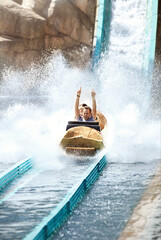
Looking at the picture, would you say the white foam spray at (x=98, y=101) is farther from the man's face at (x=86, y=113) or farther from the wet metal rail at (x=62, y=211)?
the wet metal rail at (x=62, y=211)

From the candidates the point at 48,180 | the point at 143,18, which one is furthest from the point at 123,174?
the point at 143,18

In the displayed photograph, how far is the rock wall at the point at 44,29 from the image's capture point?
1398 cm

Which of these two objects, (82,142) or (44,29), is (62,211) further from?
(44,29)

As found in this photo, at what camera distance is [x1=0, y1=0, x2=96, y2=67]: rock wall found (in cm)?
1398

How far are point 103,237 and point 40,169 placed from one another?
2.29 meters

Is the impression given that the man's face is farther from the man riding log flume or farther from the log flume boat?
the log flume boat

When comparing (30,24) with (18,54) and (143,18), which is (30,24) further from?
(143,18)

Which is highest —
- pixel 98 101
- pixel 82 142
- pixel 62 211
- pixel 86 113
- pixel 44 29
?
pixel 44 29

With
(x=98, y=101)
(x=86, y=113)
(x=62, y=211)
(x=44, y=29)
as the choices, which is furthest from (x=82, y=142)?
(x=44, y=29)

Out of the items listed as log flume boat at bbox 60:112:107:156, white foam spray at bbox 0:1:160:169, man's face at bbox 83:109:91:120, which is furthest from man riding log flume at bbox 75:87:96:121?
log flume boat at bbox 60:112:107:156

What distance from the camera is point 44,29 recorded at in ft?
47.0

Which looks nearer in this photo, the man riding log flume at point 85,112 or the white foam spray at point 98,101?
the white foam spray at point 98,101

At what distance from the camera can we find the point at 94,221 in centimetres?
302

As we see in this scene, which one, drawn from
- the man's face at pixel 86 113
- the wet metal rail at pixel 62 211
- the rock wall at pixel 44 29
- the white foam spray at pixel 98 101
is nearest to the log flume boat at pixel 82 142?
the white foam spray at pixel 98 101
